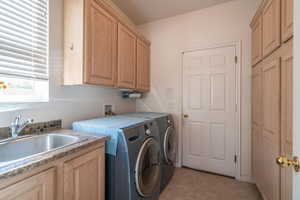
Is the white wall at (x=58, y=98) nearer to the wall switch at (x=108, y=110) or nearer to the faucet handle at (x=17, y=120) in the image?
the faucet handle at (x=17, y=120)

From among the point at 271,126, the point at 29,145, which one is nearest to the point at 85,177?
the point at 29,145

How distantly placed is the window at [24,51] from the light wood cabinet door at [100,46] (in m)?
0.43

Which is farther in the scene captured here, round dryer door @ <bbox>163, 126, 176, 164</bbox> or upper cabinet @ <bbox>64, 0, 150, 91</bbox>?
round dryer door @ <bbox>163, 126, 176, 164</bbox>

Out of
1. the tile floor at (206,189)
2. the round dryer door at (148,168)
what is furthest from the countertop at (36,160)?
the tile floor at (206,189)

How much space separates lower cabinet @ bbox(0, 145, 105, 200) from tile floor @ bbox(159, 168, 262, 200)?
1.05 meters

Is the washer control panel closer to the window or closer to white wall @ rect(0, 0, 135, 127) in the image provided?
white wall @ rect(0, 0, 135, 127)

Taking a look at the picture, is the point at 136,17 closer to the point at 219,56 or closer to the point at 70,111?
the point at 219,56

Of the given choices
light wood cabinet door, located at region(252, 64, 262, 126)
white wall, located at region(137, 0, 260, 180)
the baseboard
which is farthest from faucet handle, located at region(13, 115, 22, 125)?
the baseboard

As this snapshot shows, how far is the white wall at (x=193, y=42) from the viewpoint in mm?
2195

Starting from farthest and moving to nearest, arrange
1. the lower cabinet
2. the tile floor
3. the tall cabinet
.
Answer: the tile floor
the tall cabinet
the lower cabinet

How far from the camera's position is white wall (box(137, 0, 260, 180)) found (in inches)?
86.4

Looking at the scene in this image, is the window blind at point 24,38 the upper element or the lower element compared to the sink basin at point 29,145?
upper

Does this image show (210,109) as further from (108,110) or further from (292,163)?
(292,163)

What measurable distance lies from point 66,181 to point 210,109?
7.08ft
